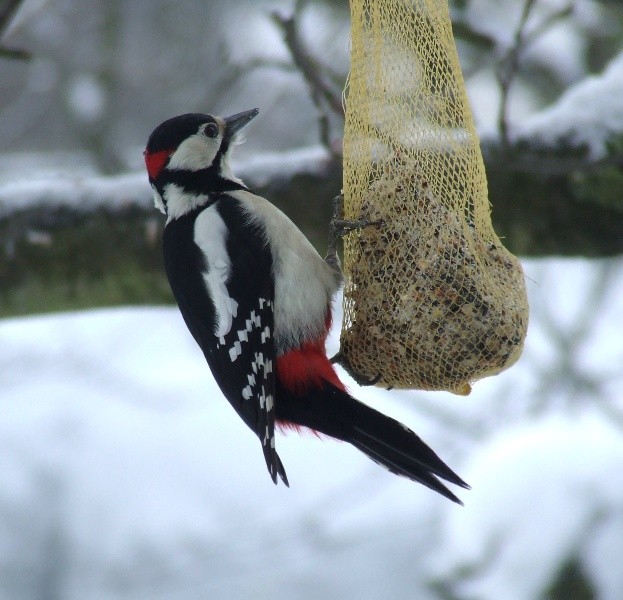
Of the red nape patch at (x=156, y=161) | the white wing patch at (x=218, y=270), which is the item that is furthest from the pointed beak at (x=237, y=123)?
the white wing patch at (x=218, y=270)

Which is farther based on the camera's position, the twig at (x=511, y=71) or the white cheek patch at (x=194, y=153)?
the white cheek patch at (x=194, y=153)

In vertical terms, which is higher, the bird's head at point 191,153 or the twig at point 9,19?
the twig at point 9,19

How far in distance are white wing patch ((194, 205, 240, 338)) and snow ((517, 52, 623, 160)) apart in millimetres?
1215

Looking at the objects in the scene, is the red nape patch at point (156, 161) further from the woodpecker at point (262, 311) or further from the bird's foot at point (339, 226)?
the bird's foot at point (339, 226)

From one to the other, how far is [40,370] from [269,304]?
4278 millimetres

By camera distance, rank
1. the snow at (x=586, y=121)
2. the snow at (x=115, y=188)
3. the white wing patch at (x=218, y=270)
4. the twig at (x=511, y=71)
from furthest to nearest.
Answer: the snow at (x=115, y=188), the snow at (x=586, y=121), the twig at (x=511, y=71), the white wing patch at (x=218, y=270)

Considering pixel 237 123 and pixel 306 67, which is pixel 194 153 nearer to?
pixel 237 123

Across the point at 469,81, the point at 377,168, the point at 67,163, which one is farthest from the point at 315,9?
the point at 377,168

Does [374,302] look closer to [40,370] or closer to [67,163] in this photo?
[40,370]

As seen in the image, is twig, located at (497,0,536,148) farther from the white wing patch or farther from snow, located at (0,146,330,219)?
the white wing patch

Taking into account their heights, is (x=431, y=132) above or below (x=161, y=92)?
above

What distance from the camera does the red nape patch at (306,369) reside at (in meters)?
2.48

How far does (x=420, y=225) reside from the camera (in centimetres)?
233

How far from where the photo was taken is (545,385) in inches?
229
